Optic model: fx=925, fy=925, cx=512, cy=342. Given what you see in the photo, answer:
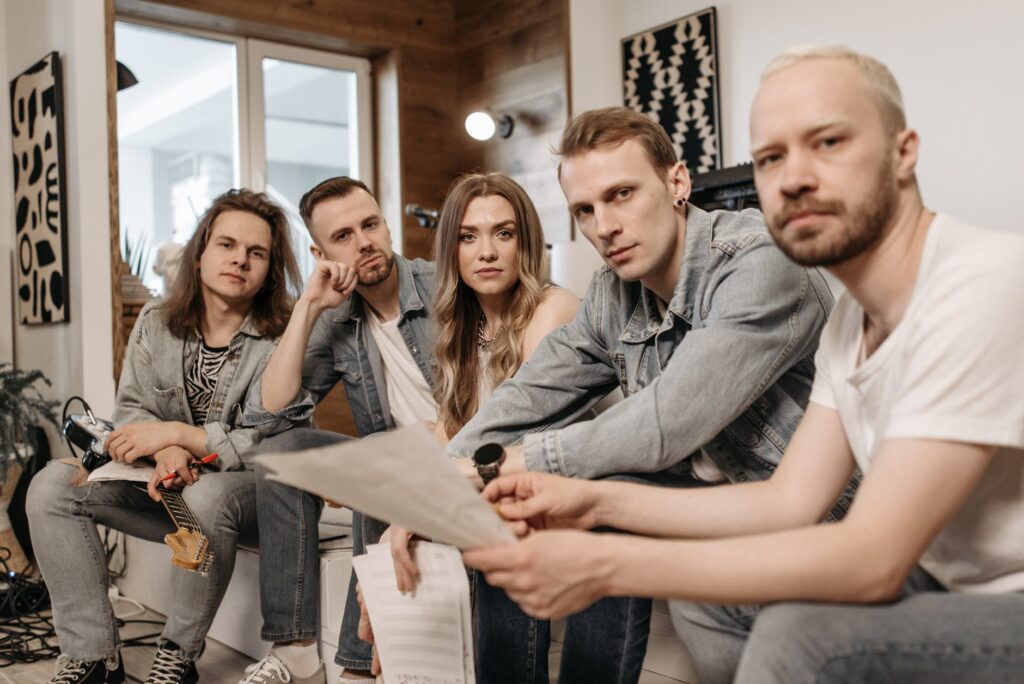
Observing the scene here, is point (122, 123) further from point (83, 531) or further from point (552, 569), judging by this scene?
point (552, 569)

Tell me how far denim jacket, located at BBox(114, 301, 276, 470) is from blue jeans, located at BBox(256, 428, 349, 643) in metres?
0.31

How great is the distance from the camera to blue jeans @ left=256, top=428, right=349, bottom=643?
1.97 meters

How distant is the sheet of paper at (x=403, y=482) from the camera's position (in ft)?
2.51

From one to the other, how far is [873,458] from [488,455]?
582mm

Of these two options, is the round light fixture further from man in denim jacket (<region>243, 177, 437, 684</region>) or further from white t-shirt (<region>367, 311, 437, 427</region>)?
white t-shirt (<region>367, 311, 437, 427</region>)

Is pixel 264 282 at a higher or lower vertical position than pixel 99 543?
higher

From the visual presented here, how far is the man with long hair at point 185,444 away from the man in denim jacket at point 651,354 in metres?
0.82

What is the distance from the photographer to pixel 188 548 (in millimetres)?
1924

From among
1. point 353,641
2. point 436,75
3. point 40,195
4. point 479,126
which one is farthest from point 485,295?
point 436,75

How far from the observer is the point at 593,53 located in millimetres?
4305

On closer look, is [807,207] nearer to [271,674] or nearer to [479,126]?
[271,674]

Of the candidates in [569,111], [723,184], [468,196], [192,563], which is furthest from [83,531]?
[569,111]

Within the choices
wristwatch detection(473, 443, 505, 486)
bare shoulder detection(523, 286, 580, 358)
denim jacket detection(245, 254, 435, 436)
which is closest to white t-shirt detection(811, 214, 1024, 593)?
wristwatch detection(473, 443, 505, 486)

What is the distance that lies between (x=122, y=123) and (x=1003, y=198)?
382cm
